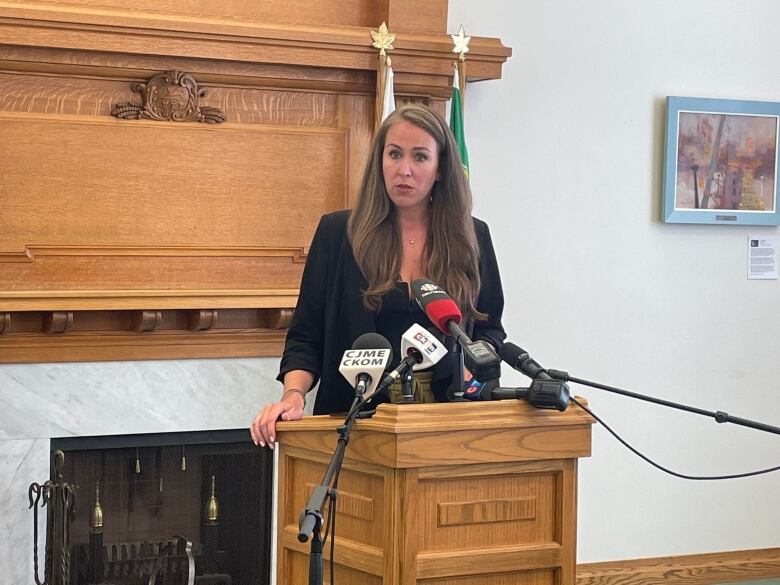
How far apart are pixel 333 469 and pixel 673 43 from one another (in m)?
3.58

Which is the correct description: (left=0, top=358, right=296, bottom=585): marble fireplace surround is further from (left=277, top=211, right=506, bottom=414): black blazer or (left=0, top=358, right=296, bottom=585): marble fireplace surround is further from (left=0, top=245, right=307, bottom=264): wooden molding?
(left=277, top=211, right=506, bottom=414): black blazer

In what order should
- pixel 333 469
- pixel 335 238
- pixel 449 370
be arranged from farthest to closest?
pixel 335 238
pixel 449 370
pixel 333 469

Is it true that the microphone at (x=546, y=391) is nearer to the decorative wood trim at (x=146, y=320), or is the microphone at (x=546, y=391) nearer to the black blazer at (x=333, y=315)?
the black blazer at (x=333, y=315)

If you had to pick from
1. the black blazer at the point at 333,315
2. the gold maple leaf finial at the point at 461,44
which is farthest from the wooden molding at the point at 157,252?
the black blazer at the point at 333,315

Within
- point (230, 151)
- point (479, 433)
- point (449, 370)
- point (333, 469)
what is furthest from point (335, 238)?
point (230, 151)

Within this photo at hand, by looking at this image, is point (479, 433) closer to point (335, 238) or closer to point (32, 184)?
point (335, 238)

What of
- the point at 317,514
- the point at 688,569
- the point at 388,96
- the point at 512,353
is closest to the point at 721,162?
the point at 388,96

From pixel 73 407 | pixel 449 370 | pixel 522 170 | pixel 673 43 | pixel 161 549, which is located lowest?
pixel 161 549

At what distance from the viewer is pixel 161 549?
13.7 ft

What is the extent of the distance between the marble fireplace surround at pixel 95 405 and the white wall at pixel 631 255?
1.14 metres

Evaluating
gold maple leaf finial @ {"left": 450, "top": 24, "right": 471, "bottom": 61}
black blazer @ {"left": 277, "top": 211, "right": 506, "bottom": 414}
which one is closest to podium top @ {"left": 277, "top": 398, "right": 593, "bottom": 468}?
black blazer @ {"left": 277, "top": 211, "right": 506, "bottom": 414}

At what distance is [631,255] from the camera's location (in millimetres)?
4801

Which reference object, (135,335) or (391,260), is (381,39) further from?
(391,260)

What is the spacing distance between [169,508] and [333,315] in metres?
1.92
